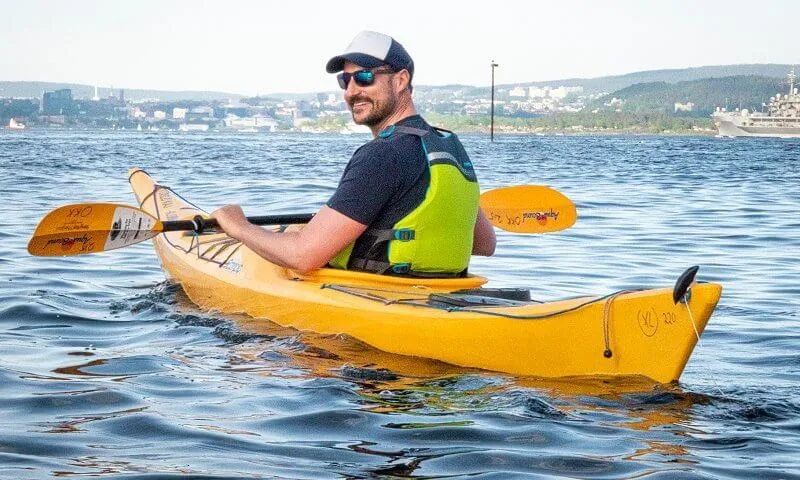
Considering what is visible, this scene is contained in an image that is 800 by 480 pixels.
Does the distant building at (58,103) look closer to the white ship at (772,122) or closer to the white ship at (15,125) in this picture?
the white ship at (15,125)

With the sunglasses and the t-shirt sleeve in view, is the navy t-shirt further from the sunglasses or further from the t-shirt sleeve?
the sunglasses

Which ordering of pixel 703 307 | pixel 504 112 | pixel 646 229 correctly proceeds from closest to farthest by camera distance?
pixel 703 307 < pixel 646 229 < pixel 504 112

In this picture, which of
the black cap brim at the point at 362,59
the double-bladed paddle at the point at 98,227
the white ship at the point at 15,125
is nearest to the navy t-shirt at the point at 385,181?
the black cap brim at the point at 362,59

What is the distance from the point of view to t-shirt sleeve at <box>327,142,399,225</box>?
16.6 feet

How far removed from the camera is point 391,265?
209 inches

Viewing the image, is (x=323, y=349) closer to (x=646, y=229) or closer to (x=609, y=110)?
(x=646, y=229)

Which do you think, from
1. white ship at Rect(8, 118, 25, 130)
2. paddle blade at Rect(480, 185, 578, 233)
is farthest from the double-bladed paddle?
white ship at Rect(8, 118, 25, 130)

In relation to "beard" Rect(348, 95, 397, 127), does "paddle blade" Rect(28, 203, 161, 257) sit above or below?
below

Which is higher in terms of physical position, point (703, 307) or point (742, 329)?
A: point (703, 307)

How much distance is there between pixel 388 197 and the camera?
201 inches

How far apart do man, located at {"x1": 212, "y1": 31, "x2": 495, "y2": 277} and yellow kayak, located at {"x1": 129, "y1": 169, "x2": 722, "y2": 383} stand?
0.13 m

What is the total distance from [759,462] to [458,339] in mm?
1536

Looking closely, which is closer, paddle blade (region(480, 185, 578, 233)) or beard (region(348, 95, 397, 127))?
beard (region(348, 95, 397, 127))

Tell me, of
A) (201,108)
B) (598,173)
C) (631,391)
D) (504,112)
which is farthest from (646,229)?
(504,112)
